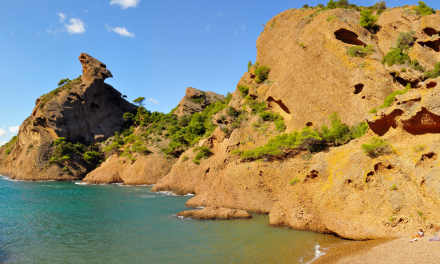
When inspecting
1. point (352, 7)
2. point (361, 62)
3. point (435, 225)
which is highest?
point (352, 7)

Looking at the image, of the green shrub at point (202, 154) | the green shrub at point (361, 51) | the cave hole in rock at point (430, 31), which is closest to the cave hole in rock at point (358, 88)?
the green shrub at point (361, 51)

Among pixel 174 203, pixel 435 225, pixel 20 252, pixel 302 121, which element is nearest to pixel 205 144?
pixel 174 203

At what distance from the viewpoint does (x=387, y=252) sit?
10.5 m

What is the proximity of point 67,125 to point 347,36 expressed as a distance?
5891cm

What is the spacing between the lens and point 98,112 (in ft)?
226

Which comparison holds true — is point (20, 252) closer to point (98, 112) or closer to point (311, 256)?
point (311, 256)

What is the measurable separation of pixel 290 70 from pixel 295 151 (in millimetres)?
11211

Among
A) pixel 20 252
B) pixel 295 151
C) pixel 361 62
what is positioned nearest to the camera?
pixel 20 252

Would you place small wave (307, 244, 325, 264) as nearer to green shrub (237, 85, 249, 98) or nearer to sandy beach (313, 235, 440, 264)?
sandy beach (313, 235, 440, 264)

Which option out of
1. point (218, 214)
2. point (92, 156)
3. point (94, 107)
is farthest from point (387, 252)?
point (94, 107)

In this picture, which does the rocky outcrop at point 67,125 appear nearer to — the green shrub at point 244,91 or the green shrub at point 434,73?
the green shrub at point 244,91

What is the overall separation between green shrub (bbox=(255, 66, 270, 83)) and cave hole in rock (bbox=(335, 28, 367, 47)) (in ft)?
29.6

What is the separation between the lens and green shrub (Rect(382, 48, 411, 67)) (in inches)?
979

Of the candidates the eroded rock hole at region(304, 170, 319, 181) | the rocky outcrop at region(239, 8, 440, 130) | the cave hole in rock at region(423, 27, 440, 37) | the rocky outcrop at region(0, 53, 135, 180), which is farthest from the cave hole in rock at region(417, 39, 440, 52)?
the rocky outcrop at region(0, 53, 135, 180)
